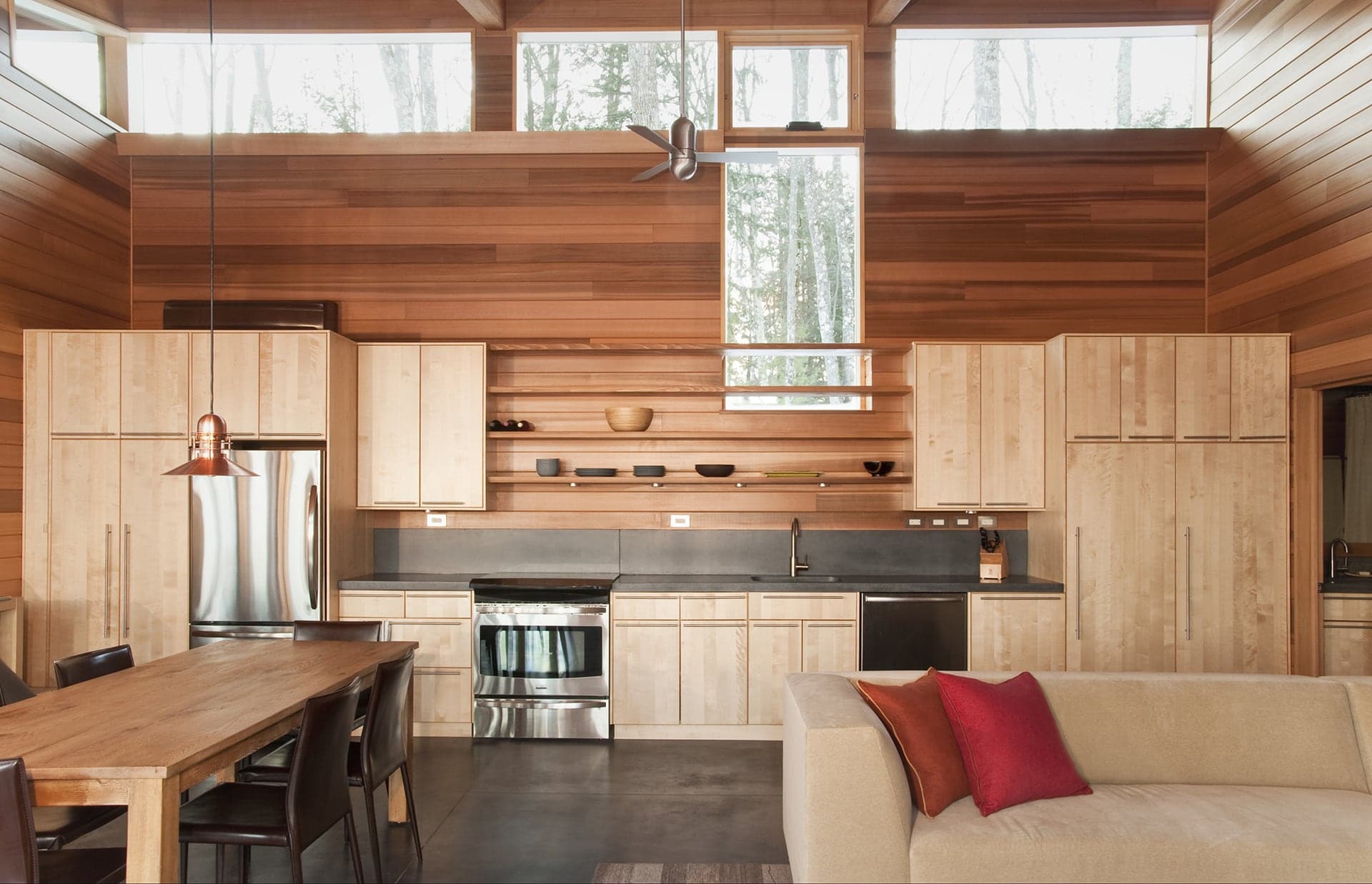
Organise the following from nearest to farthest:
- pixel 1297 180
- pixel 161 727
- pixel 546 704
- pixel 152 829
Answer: pixel 152 829, pixel 161 727, pixel 1297 180, pixel 546 704

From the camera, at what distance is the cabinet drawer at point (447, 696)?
4.97 meters

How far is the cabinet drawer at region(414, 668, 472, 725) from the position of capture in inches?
196

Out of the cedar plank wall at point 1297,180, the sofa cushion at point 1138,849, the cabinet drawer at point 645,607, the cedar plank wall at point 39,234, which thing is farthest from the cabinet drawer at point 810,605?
the cedar plank wall at point 39,234

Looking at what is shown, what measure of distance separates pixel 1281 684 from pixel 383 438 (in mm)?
4508

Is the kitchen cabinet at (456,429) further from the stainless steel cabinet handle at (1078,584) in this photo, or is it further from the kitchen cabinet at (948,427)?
the stainless steel cabinet handle at (1078,584)

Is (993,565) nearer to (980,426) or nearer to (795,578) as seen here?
(980,426)

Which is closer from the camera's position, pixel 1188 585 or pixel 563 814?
pixel 563 814

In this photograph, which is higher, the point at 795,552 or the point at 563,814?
the point at 795,552

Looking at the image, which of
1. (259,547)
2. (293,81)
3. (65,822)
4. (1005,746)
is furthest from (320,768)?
(293,81)

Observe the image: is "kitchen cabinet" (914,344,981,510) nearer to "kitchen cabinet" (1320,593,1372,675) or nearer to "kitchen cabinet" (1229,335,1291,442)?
"kitchen cabinet" (1229,335,1291,442)

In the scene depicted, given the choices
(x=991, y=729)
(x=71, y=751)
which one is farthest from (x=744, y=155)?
(x=71, y=751)

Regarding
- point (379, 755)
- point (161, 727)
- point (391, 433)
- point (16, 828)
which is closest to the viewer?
point (16, 828)

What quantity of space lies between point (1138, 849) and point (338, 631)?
333 cm

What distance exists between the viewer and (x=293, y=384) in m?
4.93
